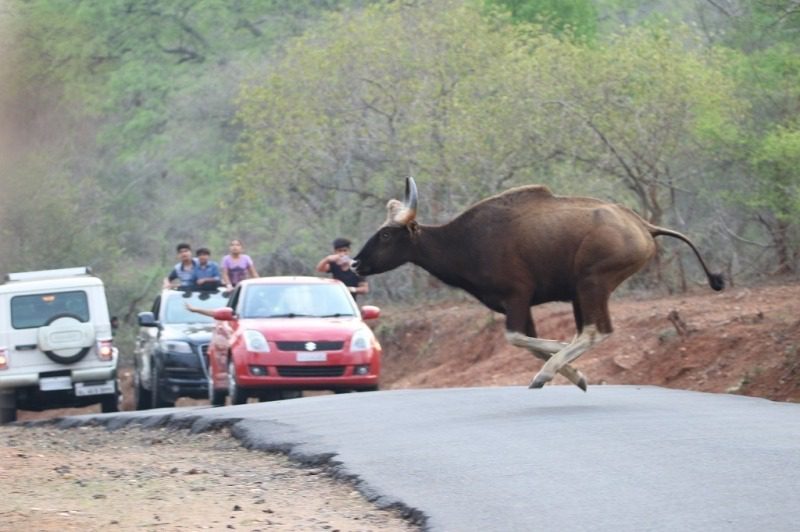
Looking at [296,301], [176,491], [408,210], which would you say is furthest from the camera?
[296,301]

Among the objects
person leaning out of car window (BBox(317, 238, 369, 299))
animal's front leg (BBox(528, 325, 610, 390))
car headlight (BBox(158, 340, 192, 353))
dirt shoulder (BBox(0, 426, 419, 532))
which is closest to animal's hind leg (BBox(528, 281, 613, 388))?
animal's front leg (BBox(528, 325, 610, 390))

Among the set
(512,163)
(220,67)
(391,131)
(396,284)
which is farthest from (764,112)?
(220,67)

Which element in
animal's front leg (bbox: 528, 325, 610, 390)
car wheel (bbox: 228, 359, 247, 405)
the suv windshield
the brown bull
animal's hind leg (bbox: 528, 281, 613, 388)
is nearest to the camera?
animal's front leg (bbox: 528, 325, 610, 390)

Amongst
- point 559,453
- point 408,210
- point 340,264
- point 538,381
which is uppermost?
point 408,210

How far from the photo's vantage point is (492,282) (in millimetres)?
16219

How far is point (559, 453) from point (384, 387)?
19.3 m

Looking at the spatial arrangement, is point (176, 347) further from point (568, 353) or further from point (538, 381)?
point (568, 353)

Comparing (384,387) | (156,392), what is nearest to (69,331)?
(156,392)

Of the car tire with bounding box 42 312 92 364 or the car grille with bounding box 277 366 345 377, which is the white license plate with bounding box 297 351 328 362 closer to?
the car grille with bounding box 277 366 345 377

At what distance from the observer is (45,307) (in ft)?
77.3

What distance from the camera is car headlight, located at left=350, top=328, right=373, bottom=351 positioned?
792 inches

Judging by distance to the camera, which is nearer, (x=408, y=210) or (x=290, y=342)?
(x=408, y=210)

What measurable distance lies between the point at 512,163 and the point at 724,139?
15.7ft

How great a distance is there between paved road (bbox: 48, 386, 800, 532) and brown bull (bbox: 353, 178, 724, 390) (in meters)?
0.73
